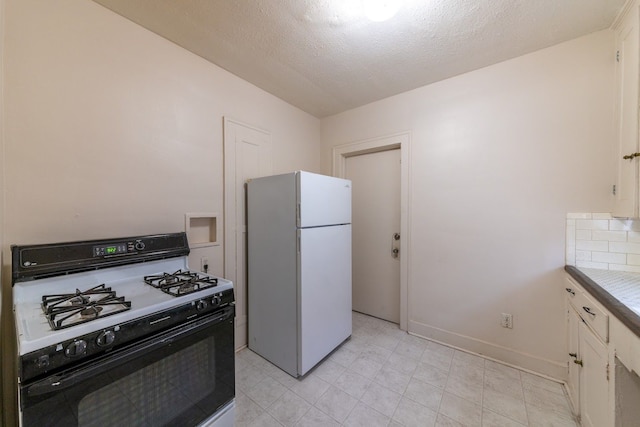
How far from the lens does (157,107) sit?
1715mm

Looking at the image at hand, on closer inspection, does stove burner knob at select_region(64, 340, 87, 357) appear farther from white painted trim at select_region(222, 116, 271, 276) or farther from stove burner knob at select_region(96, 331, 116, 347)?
white painted trim at select_region(222, 116, 271, 276)

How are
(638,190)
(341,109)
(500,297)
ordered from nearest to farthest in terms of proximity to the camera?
(638,190) < (500,297) < (341,109)

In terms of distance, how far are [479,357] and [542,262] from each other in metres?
0.99

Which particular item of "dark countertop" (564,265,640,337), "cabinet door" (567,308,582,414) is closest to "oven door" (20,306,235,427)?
"dark countertop" (564,265,640,337)

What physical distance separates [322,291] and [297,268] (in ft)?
1.19

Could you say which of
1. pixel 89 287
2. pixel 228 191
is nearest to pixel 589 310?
pixel 228 191

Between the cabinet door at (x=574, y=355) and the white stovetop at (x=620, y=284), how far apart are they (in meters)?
0.27

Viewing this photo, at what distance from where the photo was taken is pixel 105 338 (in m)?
0.91

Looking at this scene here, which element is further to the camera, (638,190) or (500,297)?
(500,297)

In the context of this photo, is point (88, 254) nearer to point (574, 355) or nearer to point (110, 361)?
point (110, 361)

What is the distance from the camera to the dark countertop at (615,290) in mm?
996

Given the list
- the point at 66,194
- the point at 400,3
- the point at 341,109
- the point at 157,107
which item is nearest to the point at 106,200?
the point at 66,194

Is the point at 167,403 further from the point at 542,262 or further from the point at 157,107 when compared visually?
the point at 542,262

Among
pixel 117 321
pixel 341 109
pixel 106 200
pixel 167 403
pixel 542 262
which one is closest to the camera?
→ pixel 117 321
